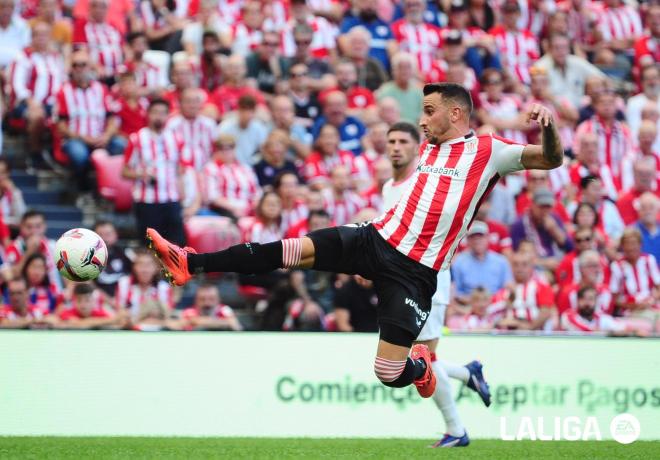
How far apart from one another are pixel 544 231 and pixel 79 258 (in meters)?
7.53

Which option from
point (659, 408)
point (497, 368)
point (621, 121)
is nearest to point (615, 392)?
point (659, 408)

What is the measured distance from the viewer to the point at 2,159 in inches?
548

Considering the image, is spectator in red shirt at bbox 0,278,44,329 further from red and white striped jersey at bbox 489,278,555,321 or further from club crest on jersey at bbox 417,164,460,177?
club crest on jersey at bbox 417,164,460,177

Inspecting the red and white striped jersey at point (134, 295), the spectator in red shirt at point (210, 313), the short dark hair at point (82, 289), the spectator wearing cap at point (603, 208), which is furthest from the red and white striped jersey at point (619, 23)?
the short dark hair at point (82, 289)

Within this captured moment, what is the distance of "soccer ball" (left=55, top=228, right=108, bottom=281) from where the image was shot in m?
8.05

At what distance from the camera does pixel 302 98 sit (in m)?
15.5

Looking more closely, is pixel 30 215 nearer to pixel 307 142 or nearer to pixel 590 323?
pixel 307 142

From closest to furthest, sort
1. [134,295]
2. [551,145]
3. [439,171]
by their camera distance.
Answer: [551,145] < [439,171] < [134,295]

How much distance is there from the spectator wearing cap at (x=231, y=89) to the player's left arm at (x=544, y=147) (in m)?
7.60

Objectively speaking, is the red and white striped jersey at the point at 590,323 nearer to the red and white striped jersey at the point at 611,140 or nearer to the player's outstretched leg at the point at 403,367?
the red and white striped jersey at the point at 611,140

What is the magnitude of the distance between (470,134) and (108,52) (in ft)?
27.1

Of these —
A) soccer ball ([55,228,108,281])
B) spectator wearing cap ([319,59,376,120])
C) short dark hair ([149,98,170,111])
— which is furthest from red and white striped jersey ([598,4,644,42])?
soccer ball ([55,228,108,281])

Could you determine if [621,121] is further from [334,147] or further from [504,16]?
[334,147]

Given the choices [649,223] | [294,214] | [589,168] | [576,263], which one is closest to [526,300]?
[576,263]
